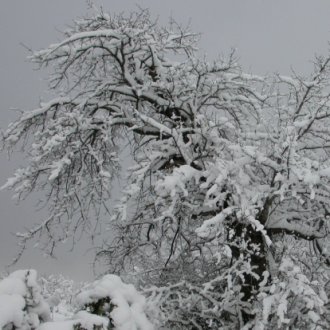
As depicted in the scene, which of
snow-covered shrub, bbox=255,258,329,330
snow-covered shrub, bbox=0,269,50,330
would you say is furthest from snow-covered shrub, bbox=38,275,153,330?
snow-covered shrub, bbox=255,258,329,330

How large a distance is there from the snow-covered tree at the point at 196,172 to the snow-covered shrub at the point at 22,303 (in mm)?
2257

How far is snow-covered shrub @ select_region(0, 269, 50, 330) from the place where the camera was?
4062 mm

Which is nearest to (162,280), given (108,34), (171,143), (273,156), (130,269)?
(130,269)

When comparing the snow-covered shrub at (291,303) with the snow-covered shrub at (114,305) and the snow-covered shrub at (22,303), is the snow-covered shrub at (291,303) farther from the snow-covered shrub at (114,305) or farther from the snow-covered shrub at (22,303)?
the snow-covered shrub at (22,303)

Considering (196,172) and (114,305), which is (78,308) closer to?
(114,305)

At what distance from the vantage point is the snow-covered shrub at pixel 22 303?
4062 mm

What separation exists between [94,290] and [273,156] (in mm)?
3528

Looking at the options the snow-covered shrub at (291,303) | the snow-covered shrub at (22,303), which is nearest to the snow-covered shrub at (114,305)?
the snow-covered shrub at (22,303)

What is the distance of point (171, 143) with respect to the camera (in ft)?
26.6

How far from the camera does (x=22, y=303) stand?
4188 millimetres

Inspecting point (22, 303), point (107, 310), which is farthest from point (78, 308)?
point (22, 303)

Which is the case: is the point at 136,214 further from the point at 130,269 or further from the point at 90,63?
the point at 90,63

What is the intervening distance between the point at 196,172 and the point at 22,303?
3.54 metres

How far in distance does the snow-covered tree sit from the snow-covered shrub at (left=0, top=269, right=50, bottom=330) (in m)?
2.26
